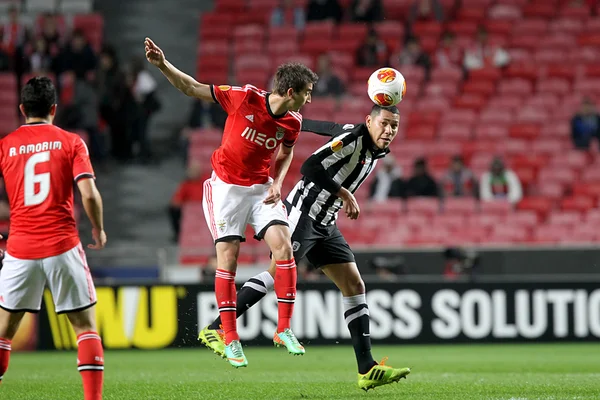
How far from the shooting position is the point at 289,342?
7586 millimetres

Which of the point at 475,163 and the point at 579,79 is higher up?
the point at 579,79

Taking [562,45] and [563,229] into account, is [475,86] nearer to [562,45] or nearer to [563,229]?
[562,45]

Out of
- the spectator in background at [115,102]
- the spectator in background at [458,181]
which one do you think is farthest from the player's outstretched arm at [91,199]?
the spectator in background at [115,102]

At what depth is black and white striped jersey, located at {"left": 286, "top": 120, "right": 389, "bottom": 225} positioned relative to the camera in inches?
308

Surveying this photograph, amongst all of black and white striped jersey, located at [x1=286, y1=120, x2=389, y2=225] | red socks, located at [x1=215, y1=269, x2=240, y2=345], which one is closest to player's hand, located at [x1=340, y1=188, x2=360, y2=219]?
black and white striped jersey, located at [x1=286, y1=120, x2=389, y2=225]

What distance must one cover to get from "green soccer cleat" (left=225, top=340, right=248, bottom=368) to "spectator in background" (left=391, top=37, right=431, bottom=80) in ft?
43.4

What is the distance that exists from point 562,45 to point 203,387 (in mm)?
14660

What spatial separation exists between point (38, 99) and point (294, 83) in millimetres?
2110

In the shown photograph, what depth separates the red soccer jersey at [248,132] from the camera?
7605mm

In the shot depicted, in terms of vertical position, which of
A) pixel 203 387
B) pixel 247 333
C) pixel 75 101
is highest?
pixel 75 101

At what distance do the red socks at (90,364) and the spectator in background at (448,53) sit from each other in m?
15.1

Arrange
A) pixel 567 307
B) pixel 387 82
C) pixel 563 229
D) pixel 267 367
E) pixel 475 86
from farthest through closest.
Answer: pixel 475 86 < pixel 563 229 < pixel 567 307 < pixel 267 367 < pixel 387 82

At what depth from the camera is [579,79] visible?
65.4 ft

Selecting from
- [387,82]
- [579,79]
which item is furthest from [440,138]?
[387,82]
